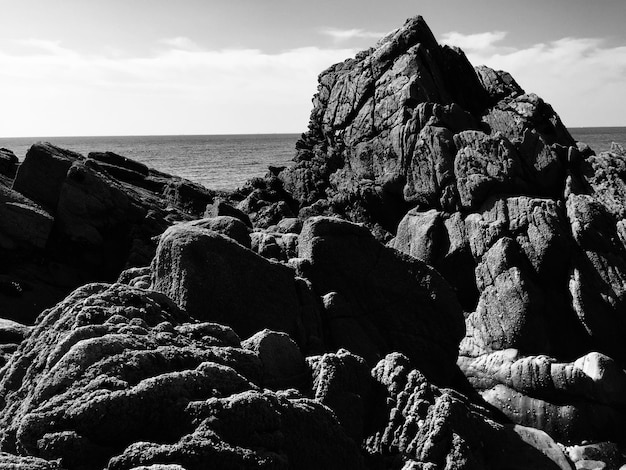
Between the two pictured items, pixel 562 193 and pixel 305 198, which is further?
pixel 305 198

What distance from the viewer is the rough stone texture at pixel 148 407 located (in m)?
6.30

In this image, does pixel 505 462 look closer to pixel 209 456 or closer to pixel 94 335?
pixel 209 456

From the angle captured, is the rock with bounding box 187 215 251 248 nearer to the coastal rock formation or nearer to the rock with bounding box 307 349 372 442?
the coastal rock formation

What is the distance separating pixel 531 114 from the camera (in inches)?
1155

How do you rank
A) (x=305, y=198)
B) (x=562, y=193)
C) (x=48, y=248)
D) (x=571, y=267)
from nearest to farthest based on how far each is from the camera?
(x=48, y=248)
(x=571, y=267)
(x=562, y=193)
(x=305, y=198)

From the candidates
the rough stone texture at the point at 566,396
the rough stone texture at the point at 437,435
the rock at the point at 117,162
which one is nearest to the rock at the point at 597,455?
the rough stone texture at the point at 566,396

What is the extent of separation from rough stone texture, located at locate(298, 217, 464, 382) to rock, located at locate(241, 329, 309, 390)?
6083 millimetres

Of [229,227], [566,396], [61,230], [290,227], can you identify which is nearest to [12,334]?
[229,227]

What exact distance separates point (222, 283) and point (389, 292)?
6.00 m

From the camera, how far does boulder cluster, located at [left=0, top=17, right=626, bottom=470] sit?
7.03 metres

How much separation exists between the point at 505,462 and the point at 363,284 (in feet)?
24.6

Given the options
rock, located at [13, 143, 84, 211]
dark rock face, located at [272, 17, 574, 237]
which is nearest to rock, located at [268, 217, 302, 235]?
dark rock face, located at [272, 17, 574, 237]

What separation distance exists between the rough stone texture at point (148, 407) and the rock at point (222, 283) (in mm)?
3150

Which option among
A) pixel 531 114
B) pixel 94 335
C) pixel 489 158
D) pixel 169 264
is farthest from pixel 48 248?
pixel 531 114
